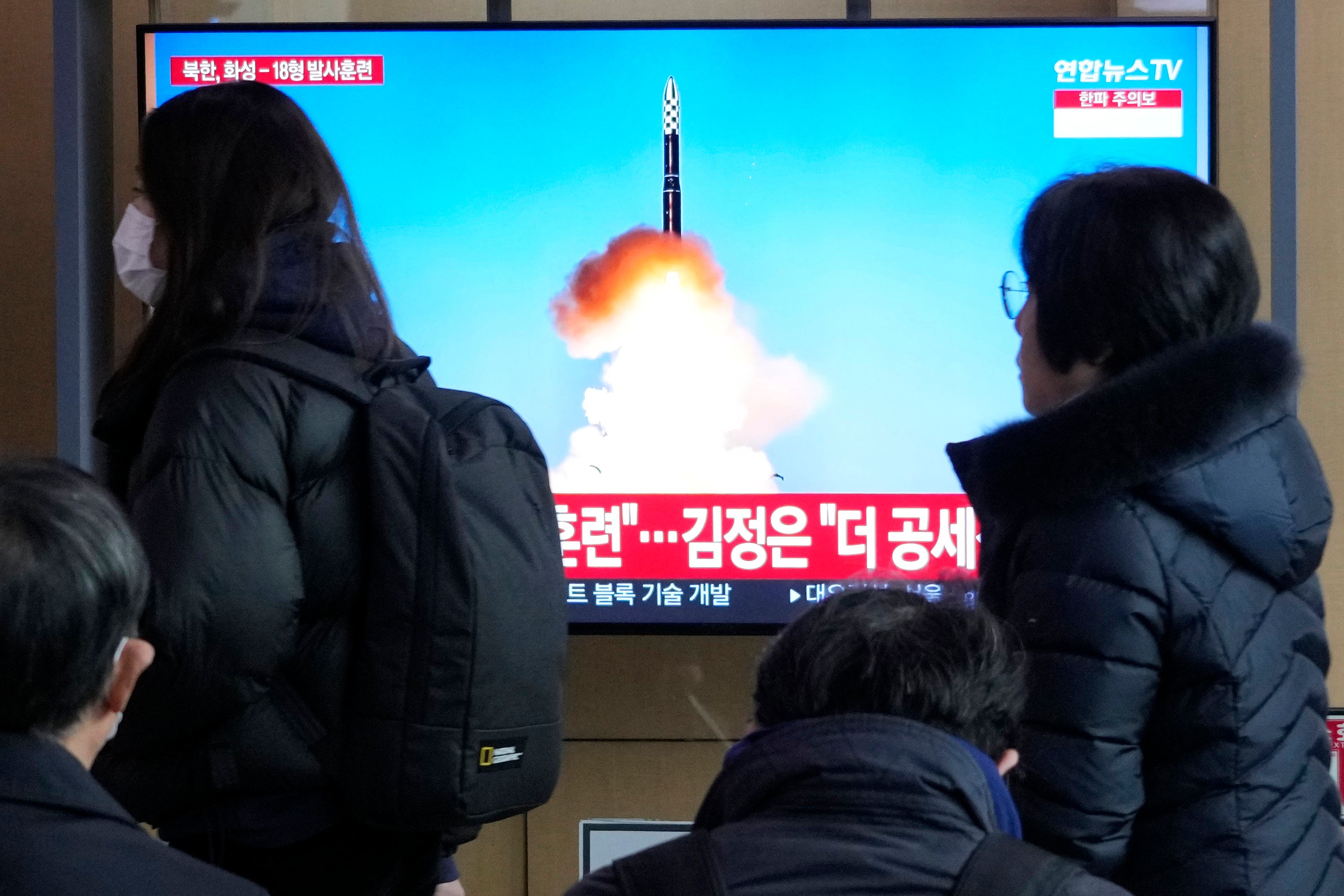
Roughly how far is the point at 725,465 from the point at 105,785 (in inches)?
53.6

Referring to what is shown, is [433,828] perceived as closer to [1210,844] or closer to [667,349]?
[1210,844]

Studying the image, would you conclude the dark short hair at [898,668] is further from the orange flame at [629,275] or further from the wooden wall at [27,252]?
the wooden wall at [27,252]

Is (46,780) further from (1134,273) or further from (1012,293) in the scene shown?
(1012,293)

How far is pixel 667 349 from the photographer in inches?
104

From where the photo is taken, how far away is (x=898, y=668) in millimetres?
1022

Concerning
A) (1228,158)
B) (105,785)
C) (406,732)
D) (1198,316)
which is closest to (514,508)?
(406,732)

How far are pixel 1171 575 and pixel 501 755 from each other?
75 centimetres

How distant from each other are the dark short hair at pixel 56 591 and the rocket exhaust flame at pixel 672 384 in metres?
1.64
